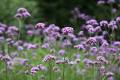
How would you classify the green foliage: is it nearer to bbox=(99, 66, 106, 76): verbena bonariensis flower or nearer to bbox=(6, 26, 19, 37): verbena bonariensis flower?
bbox=(6, 26, 19, 37): verbena bonariensis flower

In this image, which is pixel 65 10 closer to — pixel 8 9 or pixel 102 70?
pixel 8 9

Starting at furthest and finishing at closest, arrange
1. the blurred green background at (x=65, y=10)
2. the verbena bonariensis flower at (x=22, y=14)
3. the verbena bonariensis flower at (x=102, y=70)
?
the blurred green background at (x=65, y=10) → the verbena bonariensis flower at (x=22, y=14) → the verbena bonariensis flower at (x=102, y=70)

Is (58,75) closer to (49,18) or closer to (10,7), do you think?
(10,7)

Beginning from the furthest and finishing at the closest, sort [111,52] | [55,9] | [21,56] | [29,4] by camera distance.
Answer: [55,9]
[29,4]
[21,56]
[111,52]

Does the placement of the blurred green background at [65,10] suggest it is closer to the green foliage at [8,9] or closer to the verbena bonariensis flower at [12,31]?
the green foliage at [8,9]

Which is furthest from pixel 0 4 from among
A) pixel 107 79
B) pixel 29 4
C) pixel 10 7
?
pixel 107 79

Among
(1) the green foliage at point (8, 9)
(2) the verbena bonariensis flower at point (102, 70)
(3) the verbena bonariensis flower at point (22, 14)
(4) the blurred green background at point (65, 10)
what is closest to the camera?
(2) the verbena bonariensis flower at point (102, 70)

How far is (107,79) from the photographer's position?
568cm

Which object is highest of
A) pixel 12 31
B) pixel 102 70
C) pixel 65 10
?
pixel 65 10

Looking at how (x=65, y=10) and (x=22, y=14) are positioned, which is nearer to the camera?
(x=22, y=14)

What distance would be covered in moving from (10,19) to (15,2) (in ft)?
1.63

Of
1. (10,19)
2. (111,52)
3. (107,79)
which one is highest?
(10,19)

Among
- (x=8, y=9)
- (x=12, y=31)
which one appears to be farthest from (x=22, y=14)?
(x=8, y=9)

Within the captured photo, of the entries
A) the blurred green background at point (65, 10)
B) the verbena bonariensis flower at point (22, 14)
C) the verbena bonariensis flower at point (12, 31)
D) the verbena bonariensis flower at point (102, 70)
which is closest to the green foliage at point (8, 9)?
the blurred green background at point (65, 10)
